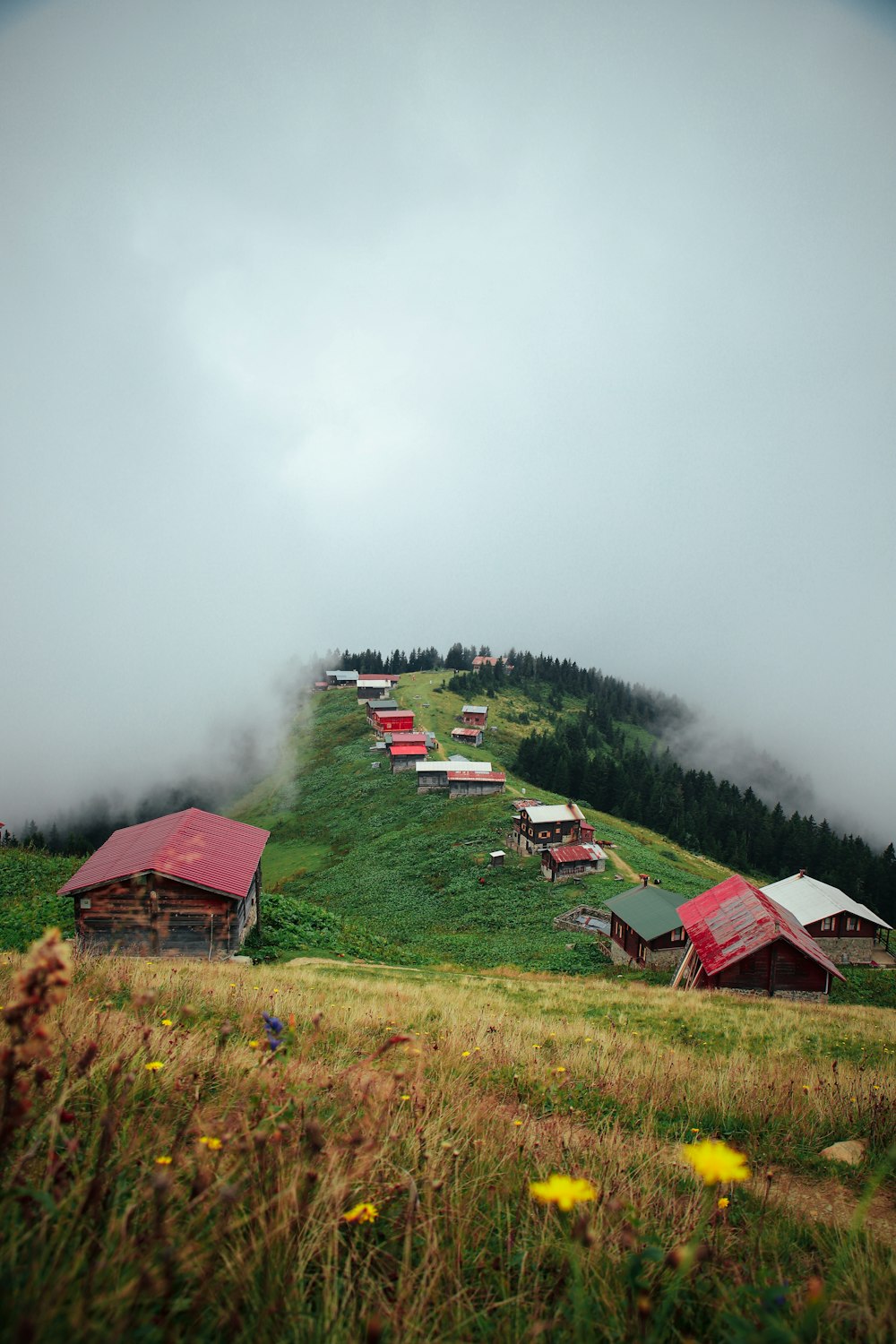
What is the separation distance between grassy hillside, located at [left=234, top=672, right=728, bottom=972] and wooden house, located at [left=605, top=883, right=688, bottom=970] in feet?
8.08

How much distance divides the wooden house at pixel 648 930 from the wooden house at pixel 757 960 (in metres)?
4.34

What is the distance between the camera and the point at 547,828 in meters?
60.8

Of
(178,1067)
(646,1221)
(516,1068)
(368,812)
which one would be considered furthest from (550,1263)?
(368,812)

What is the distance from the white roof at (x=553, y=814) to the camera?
60.7 meters

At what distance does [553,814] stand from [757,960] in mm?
31835

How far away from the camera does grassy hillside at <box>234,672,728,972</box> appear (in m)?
41.2

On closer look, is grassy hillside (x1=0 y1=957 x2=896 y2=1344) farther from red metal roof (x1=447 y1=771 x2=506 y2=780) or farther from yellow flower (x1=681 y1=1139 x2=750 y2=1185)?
red metal roof (x1=447 y1=771 x2=506 y2=780)

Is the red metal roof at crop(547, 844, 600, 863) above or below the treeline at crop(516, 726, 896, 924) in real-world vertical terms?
below

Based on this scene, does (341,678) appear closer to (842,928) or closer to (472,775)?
(472,775)

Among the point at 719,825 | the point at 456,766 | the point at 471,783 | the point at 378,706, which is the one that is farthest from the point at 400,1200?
the point at 719,825

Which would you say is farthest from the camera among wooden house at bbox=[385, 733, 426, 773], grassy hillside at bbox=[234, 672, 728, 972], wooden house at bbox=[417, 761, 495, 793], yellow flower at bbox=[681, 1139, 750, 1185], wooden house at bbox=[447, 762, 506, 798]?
wooden house at bbox=[385, 733, 426, 773]

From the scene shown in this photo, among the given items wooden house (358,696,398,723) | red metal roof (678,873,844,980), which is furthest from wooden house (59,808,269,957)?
wooden house (358,696,398,723)

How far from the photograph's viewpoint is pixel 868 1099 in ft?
18.9

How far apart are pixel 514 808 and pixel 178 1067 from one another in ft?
225
